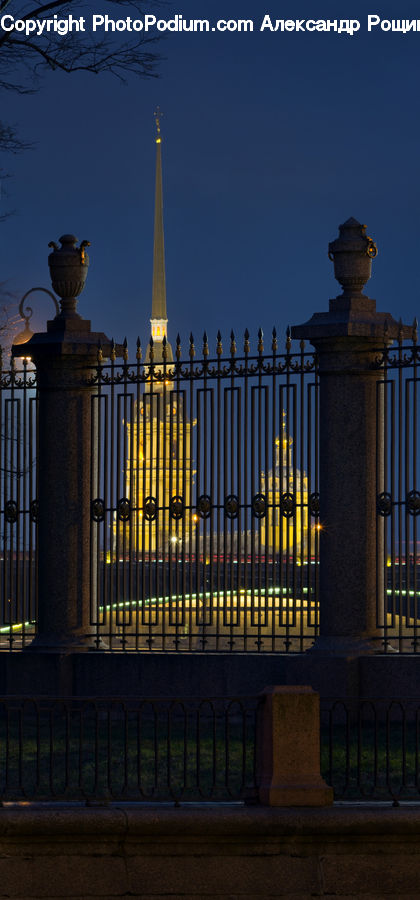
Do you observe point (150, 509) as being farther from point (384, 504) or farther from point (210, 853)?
point (210, 853)

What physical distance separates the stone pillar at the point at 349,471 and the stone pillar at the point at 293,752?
5034 millimetres

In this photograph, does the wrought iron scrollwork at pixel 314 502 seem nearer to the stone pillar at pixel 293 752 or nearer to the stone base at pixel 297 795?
the stone pillar at pixel 293 752

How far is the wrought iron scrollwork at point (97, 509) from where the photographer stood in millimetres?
18734

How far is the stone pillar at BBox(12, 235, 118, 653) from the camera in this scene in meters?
18.6

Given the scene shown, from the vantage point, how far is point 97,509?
18750mm

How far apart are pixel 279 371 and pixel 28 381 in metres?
3.19

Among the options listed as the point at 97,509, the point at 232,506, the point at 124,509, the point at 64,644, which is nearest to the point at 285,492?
the point at 232,506

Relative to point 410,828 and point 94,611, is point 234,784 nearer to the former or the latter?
point 410,828

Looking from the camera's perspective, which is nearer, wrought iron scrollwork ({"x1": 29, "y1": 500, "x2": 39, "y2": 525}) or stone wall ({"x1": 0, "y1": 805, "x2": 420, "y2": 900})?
stone wall ({"x1": 0, "y1": 805, "x2": 420, "y2": 900})

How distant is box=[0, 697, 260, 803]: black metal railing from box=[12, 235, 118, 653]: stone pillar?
3.48 ft

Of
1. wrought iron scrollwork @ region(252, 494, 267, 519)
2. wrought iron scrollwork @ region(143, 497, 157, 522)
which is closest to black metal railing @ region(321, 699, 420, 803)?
wrought iron scrollwork @ region(252, 494, 267, 519)

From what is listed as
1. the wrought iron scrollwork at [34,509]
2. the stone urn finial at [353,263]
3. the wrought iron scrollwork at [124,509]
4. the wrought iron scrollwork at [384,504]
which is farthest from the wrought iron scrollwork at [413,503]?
the wrought iron scrollwork at [34,509]

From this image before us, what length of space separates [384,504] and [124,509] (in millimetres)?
3019

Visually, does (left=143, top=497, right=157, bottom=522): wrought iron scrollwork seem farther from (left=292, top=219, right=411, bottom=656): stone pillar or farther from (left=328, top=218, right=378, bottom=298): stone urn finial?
(left=328, top=218, right=378, bottom=298): stone urn finial
